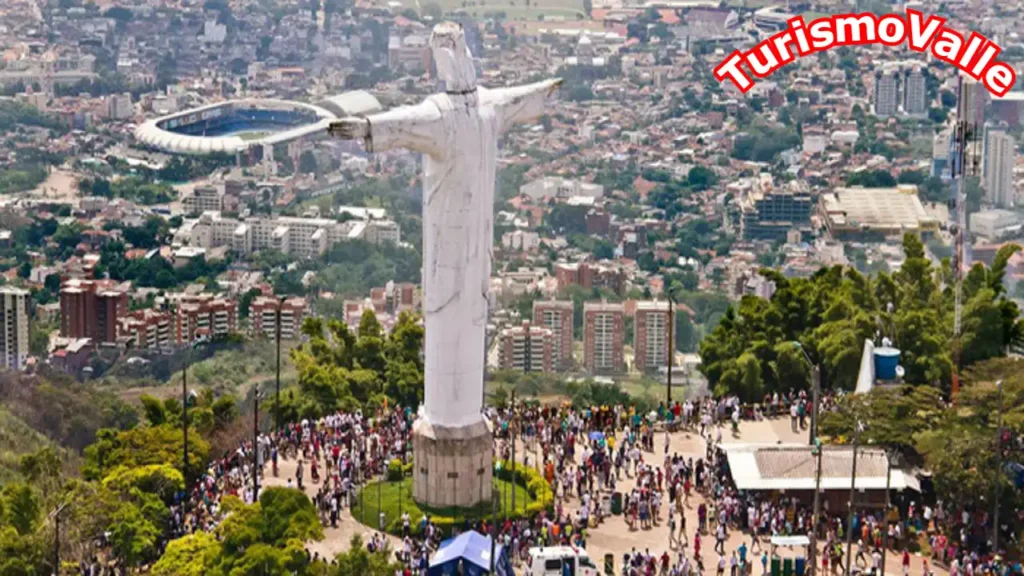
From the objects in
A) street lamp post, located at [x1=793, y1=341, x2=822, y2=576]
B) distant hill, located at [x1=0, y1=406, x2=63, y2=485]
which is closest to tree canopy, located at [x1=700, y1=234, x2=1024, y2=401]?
street lamp post, located at [x1=793, y1=341, x2=822, y2=576]

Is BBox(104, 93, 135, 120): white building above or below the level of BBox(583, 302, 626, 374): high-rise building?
above

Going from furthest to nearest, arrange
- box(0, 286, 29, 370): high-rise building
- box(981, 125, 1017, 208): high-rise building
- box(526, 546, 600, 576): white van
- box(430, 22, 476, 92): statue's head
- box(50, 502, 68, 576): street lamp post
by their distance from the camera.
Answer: box(981, 125, 1017, 208): high-rise building, box(0, 286, 29, 370): high-rise building, box(430, 22, 476, 92): statue's head, box(526, 546, 600, 576): white van, box(50, 502, 68, 576): street lamp post

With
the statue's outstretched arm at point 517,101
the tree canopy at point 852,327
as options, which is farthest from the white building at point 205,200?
the statue's outstretched arm at point 517,101

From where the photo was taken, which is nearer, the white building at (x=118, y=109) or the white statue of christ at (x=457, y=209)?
the white statue of christ at (x=457, y=209)

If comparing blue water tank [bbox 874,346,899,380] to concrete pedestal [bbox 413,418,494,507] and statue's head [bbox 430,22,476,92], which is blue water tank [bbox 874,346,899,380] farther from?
statue's head [bbox 430,22,476,92]

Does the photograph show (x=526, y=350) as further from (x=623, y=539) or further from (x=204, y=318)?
(x=623, y=539)

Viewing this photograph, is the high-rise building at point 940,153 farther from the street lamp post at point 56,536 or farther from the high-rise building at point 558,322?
the street lamp post at point 56,536

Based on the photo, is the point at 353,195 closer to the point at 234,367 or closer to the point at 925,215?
the point at 925,215
